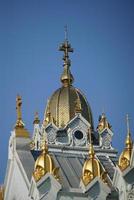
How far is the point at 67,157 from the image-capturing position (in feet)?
140

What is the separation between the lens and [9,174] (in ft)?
137

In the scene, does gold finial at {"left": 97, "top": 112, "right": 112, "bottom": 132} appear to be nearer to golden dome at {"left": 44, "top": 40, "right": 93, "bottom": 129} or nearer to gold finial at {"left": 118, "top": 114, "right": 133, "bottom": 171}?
golden dome at {"left": 44, "top": 40, "right": 93, "bottom": 129}

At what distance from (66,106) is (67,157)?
650 cm

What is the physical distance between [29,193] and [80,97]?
12579 millimetres

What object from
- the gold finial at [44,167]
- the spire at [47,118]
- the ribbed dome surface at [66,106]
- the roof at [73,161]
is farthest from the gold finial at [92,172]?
the spire at [47,118]

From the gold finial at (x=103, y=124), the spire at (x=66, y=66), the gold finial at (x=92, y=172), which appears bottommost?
the gold finial at (x=92, y=172)

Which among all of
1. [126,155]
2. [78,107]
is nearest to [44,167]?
[126,155]

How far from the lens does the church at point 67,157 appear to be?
36.9 m

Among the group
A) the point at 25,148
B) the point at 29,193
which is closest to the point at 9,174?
the point at 25,148

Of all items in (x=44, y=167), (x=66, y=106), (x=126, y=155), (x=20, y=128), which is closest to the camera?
(x=126, y=155)

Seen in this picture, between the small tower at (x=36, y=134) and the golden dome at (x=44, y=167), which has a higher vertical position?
the small tower at (x=36, y=134)

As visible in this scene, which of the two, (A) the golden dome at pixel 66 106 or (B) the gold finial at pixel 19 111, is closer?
(B) the gold finial at pixel 19 111

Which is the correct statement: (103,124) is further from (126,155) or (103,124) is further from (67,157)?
(126,155)

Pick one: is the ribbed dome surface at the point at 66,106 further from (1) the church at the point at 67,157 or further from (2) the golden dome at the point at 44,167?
(2) the golden dome at the point at 44,167
